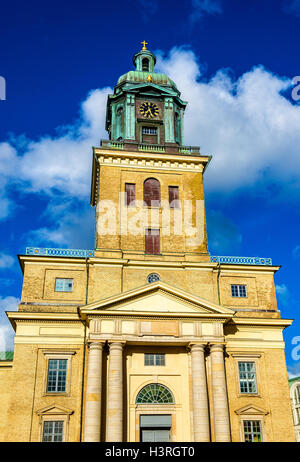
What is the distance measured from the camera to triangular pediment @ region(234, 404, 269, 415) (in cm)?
2978

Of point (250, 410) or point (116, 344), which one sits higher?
point (116, 344)

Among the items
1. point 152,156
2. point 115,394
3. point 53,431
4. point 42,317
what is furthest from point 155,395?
point 152,156

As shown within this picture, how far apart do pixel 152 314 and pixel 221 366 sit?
5.36 m

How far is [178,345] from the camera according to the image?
30422mm

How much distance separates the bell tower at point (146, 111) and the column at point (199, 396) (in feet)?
55.3

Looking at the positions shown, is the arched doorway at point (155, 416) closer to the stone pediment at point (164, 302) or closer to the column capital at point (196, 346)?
the column capital at point (196, 346)

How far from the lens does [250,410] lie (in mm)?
29906

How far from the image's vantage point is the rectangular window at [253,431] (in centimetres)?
2952

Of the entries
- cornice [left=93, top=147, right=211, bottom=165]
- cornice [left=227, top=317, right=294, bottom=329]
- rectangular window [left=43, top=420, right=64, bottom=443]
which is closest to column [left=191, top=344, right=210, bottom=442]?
cornice [left=227, top=317, right=294, bottom=329]

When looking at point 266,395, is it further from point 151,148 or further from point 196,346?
point 151,148

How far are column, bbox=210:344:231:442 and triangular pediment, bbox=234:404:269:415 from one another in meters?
1.73

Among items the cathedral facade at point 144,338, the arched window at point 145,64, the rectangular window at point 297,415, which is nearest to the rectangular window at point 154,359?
the cathedral facade at point 144,338

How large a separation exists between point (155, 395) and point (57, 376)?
6.22 metres
